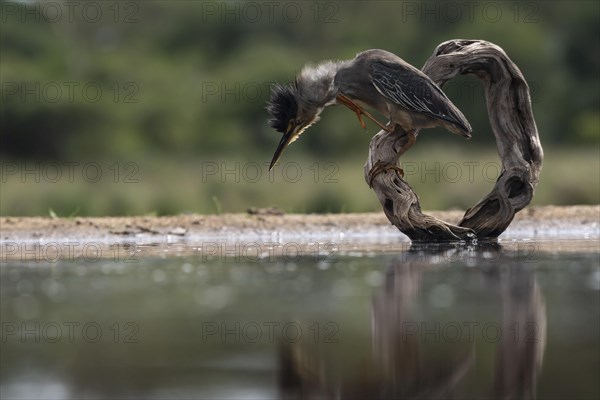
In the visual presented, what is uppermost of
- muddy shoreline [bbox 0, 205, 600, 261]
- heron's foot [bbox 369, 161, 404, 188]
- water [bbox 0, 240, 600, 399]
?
heron's foot [bbox 369, 161, 404, 188]

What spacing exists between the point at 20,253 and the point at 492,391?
872cm

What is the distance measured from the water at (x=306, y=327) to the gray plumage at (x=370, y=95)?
157 cm

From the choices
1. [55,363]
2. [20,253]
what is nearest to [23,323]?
[55,363]

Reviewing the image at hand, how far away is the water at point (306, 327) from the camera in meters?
5.86

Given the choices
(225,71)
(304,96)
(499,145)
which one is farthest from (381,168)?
(225,71)

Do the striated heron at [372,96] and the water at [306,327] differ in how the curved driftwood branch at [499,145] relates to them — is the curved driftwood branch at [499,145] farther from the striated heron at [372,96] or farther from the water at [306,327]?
the water at [306,327]

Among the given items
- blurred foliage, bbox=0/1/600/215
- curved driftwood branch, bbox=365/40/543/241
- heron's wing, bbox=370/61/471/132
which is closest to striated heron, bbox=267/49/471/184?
heron's wing, bbox=370/61/471/132

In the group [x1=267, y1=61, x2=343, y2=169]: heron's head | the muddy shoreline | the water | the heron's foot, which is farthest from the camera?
the muddy shoreline

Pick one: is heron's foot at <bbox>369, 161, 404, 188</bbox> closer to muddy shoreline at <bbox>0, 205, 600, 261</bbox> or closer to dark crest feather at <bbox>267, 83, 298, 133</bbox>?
dark crest feather at <bbox>267, 83, 298, 133</bbox>

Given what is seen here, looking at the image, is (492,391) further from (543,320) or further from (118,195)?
(118,195)

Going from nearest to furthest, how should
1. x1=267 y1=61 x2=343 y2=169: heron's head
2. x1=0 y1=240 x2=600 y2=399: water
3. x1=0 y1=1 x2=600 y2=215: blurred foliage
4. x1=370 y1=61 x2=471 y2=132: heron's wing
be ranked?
x1=0 y1=240 x2=600 y2=399: water, x1=370 y1=61 x2=471 y2=132: heron's wing, x1=267 y1=61 x2=343 y2=169: heron's head, x1=0 y1=1 x2=600 y2=215: blurred foliage

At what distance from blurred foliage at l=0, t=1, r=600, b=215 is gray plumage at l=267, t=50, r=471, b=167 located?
37.0ft

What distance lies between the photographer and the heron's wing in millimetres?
12430

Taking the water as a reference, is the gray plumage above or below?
above
